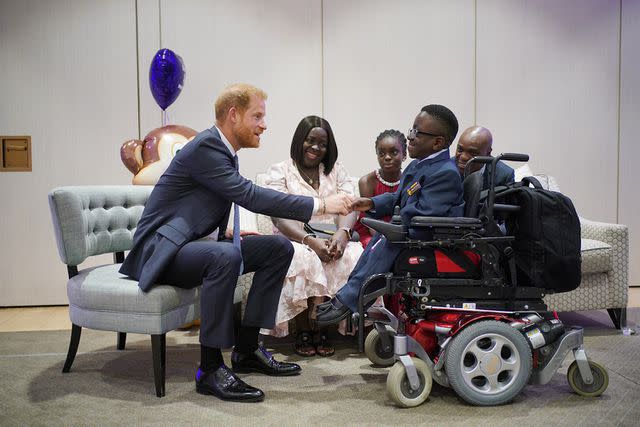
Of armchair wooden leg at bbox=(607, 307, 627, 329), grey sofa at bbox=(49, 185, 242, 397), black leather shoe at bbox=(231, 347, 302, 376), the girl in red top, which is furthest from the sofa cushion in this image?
grey sofa at bbox=(49, 185, 242, 397)

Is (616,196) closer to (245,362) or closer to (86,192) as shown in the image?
(245,362)

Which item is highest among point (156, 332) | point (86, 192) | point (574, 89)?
point (574, 89)

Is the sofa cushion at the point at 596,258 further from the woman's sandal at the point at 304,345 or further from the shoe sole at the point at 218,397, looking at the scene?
the shoe sole at the point at 218,397

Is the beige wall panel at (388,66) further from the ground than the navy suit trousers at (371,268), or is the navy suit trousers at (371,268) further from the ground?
the beige wall panel at (388,66)

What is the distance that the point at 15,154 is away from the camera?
4.68 metres

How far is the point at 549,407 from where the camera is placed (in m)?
2.51

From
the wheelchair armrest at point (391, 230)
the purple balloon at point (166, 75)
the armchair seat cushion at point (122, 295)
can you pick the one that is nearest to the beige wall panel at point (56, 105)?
the purple balloon at point (166, 75)

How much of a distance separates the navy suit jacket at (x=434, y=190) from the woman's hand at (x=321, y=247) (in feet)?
2.58

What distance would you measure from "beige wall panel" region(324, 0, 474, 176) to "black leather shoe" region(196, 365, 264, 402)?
251 cm

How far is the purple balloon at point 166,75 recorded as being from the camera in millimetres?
4146

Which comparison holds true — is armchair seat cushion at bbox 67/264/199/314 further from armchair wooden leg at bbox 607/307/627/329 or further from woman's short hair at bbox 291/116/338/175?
armchair wooden leg at bbox 607/307/627/329

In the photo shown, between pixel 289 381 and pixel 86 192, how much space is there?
1301 millimetres

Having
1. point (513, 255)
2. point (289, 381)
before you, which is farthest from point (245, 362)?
point (513, 255)

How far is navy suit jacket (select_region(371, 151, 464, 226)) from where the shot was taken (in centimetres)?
261
